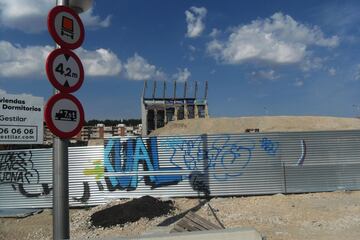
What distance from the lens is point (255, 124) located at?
46.1 m

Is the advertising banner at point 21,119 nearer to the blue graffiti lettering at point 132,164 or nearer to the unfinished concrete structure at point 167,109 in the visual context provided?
the blue graffiti lettering at point 132,164

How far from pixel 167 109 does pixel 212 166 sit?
37.8 metres

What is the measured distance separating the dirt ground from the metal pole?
16.3 feet

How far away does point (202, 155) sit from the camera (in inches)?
622

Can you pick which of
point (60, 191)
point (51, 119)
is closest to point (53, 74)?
point (51, 119)

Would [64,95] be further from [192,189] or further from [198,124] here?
[198,124]

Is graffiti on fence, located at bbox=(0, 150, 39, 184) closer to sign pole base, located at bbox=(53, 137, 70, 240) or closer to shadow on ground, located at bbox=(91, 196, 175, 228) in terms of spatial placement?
shadow on ground, located at bbox=(91, 196, 175, 228)

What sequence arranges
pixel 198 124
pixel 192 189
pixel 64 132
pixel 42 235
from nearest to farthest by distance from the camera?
pixel 64 132, pixel 42 235, pixel 192 189, pixel 198 124

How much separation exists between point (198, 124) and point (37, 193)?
30906mm

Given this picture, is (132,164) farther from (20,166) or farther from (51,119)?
(51,119)

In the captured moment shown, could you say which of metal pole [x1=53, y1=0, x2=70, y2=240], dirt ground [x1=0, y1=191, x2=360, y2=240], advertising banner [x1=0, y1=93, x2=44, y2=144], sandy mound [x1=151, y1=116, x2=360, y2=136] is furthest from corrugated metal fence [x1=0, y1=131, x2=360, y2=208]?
sandy mound [x1=151, y1=116, x2=360, y2=136]

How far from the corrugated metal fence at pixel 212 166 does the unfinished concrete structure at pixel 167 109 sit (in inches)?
1341

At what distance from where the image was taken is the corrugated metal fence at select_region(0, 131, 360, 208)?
51.6ft

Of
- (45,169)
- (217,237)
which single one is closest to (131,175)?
(45,169)
